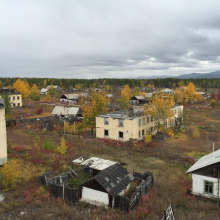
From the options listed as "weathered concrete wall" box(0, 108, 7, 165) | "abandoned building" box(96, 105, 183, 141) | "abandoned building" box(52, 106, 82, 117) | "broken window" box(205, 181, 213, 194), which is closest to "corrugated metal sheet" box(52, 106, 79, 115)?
"abandoned building" box(52, 106, 82, 117)

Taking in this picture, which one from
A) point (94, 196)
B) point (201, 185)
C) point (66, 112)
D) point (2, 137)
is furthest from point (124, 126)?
point (66, 112)

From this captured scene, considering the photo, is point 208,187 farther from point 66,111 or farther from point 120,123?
point 66,111

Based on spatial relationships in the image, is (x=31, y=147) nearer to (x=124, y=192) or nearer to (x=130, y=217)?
(x=124, y=192)

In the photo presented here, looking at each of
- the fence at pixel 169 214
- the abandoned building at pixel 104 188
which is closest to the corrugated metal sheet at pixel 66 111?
the abandoned building at pixel 104 188

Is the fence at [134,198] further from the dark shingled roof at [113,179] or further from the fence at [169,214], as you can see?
the fence at [169,214]

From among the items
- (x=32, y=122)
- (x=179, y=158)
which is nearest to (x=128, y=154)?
(x=179, y=158)

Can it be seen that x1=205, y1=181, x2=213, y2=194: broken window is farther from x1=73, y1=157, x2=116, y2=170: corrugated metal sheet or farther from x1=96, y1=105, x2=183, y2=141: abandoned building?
x1=96, y1=105, x2=183, y2=141: abandoned building
